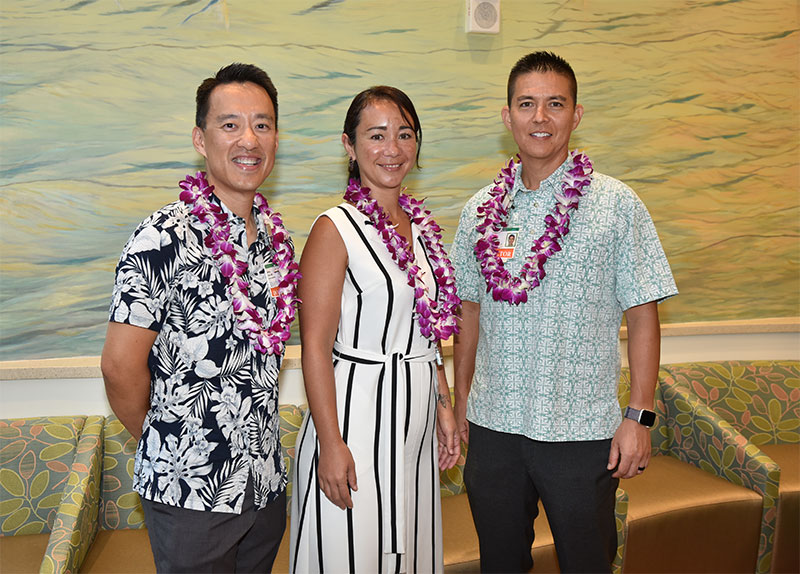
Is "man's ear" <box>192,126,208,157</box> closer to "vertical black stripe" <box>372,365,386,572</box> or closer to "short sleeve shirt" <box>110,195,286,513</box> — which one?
"short sleeve shirt" <box>110,195,286,513</box>

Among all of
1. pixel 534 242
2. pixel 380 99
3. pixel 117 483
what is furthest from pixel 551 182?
pixel 117 483

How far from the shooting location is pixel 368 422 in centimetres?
193

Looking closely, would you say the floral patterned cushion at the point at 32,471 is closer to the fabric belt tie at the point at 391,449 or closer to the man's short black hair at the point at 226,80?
the fabric belt tie at the point at 391,449

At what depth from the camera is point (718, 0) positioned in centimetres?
367

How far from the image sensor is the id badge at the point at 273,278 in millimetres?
1850

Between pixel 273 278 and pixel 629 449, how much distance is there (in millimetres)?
1148

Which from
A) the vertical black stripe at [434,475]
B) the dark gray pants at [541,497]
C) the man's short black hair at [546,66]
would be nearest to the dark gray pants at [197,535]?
the vertical black stripe at [434,475]

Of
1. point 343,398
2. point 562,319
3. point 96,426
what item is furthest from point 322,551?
point 96,426

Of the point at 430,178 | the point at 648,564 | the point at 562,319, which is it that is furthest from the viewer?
the point at 430,178

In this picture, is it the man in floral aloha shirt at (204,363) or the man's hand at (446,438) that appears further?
the man's hand at (446,438)

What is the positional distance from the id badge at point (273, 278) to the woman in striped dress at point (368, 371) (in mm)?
68

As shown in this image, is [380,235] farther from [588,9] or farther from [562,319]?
[588,9]

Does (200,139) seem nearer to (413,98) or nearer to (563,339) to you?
(563,339)

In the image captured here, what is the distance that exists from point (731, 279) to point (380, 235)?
2.65 m
